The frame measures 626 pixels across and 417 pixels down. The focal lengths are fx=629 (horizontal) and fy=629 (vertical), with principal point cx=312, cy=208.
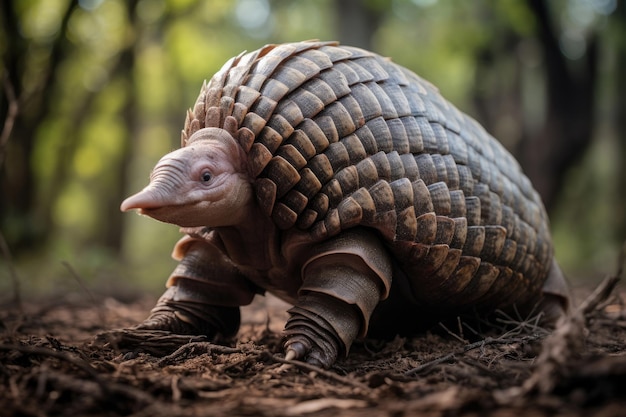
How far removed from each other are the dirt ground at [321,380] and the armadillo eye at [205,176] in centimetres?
88

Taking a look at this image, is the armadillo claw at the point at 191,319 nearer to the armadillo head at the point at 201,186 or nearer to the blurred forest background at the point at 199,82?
the armadillo head at the point at 201,186

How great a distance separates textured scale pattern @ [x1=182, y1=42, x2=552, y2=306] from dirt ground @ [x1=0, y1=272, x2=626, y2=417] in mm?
528

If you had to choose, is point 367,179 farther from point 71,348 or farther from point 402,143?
point 71,348

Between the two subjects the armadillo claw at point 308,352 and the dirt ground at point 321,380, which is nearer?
the dirt ground at point 321,380

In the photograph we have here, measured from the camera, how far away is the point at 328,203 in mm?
3209

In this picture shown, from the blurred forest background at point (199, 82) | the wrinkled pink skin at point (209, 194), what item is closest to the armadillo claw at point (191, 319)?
the wrinkled pink skin at point (209, 194)

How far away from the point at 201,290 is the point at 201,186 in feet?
3.16

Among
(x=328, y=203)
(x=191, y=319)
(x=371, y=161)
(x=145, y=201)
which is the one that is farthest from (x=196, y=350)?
(x=371, y=161)

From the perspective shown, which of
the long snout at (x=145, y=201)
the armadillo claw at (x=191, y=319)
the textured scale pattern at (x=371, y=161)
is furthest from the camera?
the armadillo claw at (x=191, y=319)

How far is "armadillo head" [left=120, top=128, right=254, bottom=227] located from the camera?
2971 mm

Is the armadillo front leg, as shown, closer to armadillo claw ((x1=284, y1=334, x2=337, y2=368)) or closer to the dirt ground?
armadillo claw ((x1=284, y1=334, x2=337, y2=368))

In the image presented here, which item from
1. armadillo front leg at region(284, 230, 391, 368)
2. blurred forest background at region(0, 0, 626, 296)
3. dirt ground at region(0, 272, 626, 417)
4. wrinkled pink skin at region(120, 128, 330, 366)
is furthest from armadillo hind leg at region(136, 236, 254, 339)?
blurred forest background at region(0, 0, 626, 296)

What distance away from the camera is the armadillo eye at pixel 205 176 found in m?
3.10

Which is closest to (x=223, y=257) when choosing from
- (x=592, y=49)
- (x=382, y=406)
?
(x=382, y=406)
